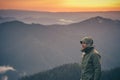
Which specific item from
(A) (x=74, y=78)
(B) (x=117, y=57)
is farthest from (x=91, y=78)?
(B) (x=117, y=57)

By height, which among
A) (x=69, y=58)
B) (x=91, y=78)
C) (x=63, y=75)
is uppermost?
(x=91, y=78)

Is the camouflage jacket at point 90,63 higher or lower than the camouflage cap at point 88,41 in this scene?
lower

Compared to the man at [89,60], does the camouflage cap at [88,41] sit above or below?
above

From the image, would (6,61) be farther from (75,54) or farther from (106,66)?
(106,66)

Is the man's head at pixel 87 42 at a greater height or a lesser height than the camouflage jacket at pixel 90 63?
greater

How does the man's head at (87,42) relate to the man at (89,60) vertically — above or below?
above

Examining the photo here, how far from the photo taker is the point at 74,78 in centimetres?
3316

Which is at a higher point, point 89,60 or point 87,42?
point 87,42

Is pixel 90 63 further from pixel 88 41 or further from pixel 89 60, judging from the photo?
pixel 88 41

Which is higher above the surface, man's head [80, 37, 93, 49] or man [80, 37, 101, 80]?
man's head [80, 37, 93, 49]

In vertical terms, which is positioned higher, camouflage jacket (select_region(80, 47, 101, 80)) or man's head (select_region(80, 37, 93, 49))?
man's head (select_region(80, 37, 93, 49))

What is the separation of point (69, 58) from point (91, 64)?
194586mm

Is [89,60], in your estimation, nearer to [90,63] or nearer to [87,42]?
[90,63]

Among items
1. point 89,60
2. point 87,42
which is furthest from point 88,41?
point 89,60
